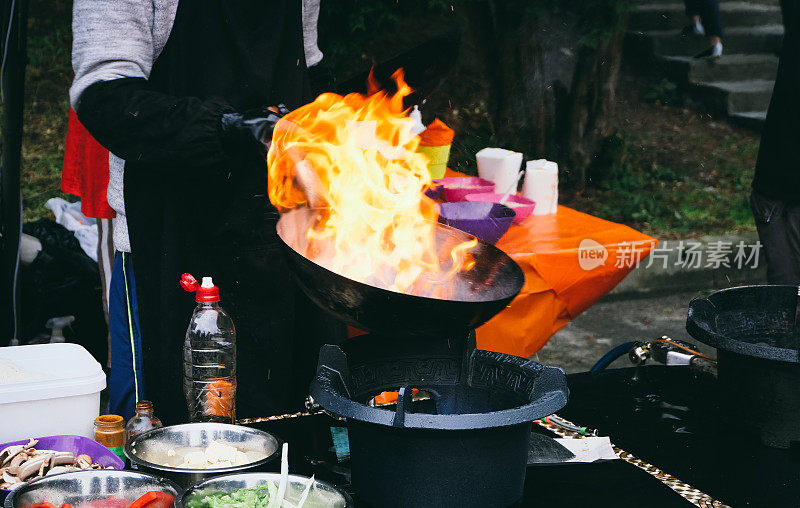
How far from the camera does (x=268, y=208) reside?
270 centimetres

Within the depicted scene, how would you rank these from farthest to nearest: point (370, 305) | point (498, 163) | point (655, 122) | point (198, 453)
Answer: point (655, 122), point (498, 163), point (198, 453), point (370, 305)

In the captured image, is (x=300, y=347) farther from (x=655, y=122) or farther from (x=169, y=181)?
(x=655, y=122)

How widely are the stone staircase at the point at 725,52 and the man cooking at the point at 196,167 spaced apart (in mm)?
8889

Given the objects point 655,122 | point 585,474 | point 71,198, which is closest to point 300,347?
point 585,474

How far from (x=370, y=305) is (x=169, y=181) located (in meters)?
1.19

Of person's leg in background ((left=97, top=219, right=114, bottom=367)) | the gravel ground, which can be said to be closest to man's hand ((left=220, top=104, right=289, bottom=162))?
person's leg in background ((left=97, top=219, right=114, bottom=367))

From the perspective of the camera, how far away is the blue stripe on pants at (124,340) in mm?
2807

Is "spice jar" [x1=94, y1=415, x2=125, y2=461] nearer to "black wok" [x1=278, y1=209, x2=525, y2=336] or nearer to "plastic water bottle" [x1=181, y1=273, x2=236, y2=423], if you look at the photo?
"plastic water bottle" [x1=181, y1=273, x2=236, y2=423]

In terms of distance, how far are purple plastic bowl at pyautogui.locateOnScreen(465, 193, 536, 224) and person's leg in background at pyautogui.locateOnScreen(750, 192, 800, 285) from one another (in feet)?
3.72

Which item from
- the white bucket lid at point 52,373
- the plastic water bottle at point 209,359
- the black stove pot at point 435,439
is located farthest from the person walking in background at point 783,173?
the white bucket lid at point 52,373

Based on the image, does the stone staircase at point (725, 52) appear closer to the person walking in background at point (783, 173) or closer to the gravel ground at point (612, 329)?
the gravel ground at point (612, 329)

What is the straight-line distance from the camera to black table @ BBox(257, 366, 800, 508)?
1.95m

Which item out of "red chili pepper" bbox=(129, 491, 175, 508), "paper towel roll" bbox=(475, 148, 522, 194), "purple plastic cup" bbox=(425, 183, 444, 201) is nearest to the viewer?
"red chili pepper" bbox=(129, 491, 175, 508)

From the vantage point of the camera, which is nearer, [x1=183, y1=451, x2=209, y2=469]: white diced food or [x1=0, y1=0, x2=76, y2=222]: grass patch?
[x1=183, y1=451, x2=209, y2=469]: white diced food
